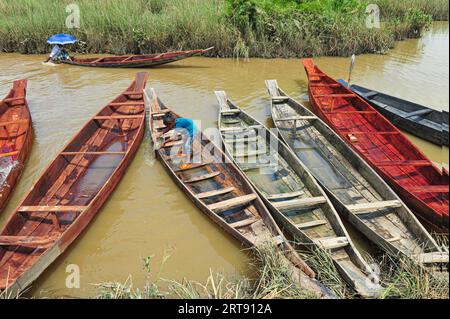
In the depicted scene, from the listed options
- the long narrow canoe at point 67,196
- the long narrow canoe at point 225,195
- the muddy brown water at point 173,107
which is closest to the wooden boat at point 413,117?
the muddy brown water at point 173,107

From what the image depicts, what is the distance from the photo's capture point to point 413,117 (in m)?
7.50

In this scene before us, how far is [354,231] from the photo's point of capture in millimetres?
4855

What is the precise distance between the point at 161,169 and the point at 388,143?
4.70 metres

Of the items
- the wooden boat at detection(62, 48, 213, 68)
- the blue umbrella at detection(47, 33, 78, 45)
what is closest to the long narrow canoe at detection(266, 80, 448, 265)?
the wooden boat at detection(62, 48, 213, 68)

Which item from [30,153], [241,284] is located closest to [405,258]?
[241,284]

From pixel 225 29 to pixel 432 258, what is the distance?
11135mm

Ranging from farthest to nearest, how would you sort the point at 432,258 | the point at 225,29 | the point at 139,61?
1. the point at 225,29
2. the point at 139,61
3. the point at 432,258

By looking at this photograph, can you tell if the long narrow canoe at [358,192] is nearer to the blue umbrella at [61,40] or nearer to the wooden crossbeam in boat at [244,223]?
the wooden crossbeam in boat at [244,223]

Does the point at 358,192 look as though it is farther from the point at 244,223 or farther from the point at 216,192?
the point at 216,192

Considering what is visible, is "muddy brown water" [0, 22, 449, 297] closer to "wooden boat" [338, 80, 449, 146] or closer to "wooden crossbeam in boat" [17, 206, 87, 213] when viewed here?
"wooden boat" [338, 80, 449, 146]

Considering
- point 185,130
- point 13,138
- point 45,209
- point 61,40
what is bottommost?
point 45,209

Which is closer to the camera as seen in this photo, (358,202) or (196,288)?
(196,288)

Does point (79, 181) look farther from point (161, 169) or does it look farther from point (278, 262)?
point (278, 262)

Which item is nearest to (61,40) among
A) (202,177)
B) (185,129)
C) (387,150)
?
(185,129)
